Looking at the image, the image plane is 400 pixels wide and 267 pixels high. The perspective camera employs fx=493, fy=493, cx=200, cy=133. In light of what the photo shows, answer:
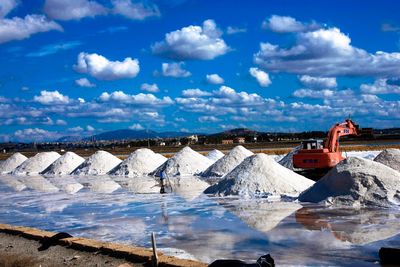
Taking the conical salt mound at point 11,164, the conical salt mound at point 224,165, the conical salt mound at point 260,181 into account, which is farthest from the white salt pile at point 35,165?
the conical salt mound at point 260,181

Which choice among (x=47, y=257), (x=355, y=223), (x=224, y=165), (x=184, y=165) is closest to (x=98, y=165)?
(x=184, y=165)

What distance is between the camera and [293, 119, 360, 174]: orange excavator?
16.1 metres

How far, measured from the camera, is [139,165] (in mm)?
24594

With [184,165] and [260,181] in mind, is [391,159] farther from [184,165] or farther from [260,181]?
[184,165]

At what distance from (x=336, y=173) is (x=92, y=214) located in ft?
19.2

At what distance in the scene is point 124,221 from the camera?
10.2m

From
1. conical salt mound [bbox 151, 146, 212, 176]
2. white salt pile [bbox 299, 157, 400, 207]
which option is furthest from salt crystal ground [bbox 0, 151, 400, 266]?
conical salt mound [bbox 151, 146, 212, 176]

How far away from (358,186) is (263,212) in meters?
2.43

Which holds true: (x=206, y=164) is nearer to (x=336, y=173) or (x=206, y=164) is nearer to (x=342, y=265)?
(x=336, y=173)

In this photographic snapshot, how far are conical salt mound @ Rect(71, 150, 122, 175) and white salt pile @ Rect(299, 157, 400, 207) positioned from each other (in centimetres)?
1600

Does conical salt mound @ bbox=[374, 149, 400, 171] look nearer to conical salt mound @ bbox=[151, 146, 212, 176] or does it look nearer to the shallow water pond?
the shallow water pond

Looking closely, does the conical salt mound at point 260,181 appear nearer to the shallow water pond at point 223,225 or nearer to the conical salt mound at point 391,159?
the shallow water pond at point 223,225

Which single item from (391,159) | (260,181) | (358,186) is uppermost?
(391,159)

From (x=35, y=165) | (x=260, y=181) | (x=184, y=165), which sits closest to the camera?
(x=260, y=181)
